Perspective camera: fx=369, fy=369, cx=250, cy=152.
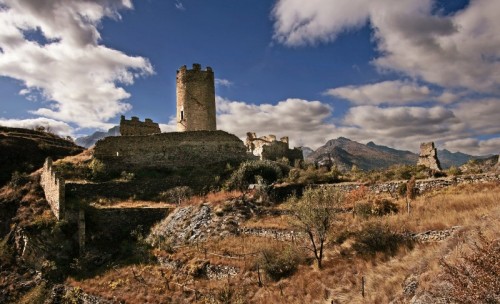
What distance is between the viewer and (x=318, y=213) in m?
16.6

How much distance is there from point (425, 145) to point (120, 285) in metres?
28.0

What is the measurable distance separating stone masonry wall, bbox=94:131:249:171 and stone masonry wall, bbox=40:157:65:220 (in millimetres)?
5924

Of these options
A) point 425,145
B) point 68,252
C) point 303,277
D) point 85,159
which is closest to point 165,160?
point 85,159

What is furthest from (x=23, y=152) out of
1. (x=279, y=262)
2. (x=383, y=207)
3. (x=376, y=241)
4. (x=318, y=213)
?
(x=376, y=241)

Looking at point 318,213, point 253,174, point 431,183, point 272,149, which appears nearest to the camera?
point 318,213

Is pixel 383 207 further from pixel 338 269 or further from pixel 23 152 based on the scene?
pixel 23 152

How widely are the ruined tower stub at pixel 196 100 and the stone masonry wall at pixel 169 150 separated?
331cm

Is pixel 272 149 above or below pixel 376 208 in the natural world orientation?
above

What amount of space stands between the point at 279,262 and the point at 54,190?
15103 millimetres

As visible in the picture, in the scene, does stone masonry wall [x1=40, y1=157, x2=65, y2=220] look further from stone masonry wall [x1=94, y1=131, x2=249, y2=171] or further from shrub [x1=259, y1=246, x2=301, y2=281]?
shrub [x1=259, y1=246, x2=301, y2=281]

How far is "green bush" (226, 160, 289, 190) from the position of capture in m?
28.1

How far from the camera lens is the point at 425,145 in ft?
110

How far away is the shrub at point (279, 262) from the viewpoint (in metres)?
16.4

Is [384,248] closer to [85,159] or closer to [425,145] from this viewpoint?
[425,145]
